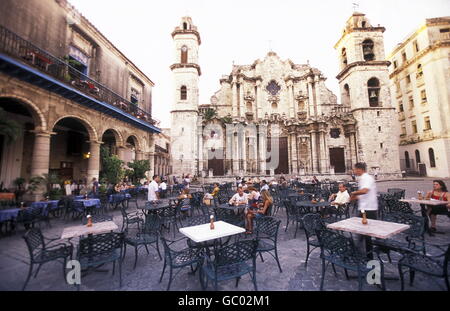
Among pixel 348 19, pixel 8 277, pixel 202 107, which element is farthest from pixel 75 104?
pixel 348 19

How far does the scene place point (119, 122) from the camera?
12.6 metres

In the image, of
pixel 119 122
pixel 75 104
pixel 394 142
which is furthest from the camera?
pixel 394 142

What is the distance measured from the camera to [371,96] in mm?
21922

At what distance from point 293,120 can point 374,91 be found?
9.83 metres

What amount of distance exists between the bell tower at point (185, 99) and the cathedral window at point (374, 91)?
20529 millimetres

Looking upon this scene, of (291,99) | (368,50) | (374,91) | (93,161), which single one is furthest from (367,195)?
(368,50)

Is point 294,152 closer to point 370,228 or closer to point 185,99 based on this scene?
point 185,99

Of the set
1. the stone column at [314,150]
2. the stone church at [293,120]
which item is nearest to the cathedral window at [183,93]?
the stone church at [293,120]

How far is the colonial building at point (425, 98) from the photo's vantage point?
20656mm

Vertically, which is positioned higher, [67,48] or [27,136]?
[67,48]

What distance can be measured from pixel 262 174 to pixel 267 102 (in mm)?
10406

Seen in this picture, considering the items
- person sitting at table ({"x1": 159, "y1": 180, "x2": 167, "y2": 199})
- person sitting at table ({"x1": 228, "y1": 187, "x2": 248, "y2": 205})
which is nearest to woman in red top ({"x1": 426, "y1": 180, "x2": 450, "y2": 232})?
person sitting at table ({"x1": 228, "y1": 187, "x2": 248, "y2": 205})
